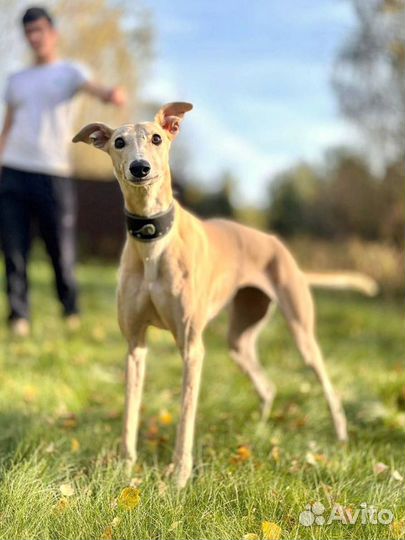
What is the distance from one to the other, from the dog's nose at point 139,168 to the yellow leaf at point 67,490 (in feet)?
4.36

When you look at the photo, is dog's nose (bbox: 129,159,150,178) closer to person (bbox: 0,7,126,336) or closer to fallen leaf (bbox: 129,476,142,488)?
fallen leaf (bbox: 129,476,142,488)

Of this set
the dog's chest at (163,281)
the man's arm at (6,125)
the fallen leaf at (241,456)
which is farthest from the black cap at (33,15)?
the fallen leaf at (241,456)

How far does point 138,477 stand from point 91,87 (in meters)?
3.61

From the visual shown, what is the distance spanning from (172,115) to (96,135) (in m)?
0.36

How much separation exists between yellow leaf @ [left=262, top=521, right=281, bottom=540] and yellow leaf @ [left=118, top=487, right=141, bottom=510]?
0.52 metres

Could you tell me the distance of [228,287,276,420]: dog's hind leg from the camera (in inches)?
174

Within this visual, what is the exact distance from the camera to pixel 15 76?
6.23 meters

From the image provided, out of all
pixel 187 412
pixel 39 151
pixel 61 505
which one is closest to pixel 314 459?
pixel 187 412

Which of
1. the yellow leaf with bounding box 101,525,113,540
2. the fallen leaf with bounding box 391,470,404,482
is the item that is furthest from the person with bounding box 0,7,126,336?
the yellow leaf with bounding box 101,525,113,540

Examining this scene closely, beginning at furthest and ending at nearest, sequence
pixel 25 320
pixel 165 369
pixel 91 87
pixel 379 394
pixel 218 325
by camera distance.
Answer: pixel 218 325 < pixel 25 320 < pixel 165 369 < pixel 91 87 < pixel 379 394

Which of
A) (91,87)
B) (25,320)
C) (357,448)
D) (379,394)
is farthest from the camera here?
(25,320)

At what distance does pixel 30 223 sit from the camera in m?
6.52

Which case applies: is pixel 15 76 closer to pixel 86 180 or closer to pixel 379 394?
pixel 379 394

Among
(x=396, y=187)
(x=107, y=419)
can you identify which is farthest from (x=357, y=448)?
(x=396, y=187)
